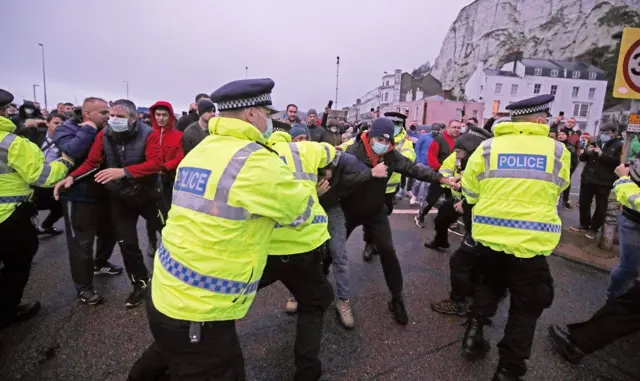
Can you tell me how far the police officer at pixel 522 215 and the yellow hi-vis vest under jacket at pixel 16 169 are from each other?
3.73 m

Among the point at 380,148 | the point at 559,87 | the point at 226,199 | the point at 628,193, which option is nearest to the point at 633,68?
the point at 628,193

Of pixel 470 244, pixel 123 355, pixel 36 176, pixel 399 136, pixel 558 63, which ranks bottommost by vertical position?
pixel 123 355

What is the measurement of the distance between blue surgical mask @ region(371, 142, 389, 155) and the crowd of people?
1 cm

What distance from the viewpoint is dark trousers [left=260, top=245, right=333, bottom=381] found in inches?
88.3

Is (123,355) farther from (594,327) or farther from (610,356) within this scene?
(610,356)

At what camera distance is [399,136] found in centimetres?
554

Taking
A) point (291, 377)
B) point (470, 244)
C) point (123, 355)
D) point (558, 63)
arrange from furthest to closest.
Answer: point (558, 63)
point (470, 244)
point (123, 355)
point (291, 377)

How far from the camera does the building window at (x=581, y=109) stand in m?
50.2

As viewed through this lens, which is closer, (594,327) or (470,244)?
(594,327)

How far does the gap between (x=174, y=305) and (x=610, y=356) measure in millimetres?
3596

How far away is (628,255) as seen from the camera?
3.22 meters

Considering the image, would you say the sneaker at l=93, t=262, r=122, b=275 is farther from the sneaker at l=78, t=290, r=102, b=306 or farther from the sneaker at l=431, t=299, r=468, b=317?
the sneaker at l=431, t=299, r=468, b=317

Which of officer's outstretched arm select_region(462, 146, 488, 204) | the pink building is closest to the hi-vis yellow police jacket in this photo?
officer's outstretched arm select_region(462, 146, 488, 204)

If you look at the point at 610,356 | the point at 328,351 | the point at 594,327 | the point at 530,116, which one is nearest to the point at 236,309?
the point at 328,351
